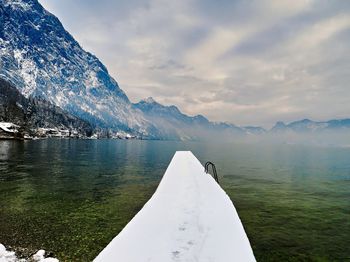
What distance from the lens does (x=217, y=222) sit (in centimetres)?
1264

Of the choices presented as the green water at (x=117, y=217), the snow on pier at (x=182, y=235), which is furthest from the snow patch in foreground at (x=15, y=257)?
the snow on pier at (x=182, y=235)

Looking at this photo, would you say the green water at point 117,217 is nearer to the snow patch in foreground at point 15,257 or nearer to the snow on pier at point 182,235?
the snow patch in foreground at point 15,257

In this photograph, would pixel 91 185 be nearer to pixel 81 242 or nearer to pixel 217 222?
pixel 81 242

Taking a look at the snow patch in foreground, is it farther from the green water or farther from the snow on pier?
the snow on pier

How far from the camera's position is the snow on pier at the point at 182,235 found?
8625 mm

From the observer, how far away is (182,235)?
408 inches

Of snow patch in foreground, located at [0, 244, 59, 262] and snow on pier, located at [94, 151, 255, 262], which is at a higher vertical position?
snow on pier, located at [94, 151, 255, 262]

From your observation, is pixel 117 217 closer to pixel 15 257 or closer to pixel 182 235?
pixel 15 257

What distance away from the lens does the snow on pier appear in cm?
862

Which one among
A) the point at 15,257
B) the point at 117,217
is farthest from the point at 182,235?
the point at 117,217

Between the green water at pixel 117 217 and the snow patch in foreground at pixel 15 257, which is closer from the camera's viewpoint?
the snow patch in foreground at pixel 15 257

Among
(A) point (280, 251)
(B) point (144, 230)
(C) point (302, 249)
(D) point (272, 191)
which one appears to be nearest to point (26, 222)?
(B) point (144, 230)

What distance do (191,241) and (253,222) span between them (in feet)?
26.1

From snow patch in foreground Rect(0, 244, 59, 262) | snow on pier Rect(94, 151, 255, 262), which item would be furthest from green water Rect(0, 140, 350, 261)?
snow on pier Rect(94, 151, 255, 262)
